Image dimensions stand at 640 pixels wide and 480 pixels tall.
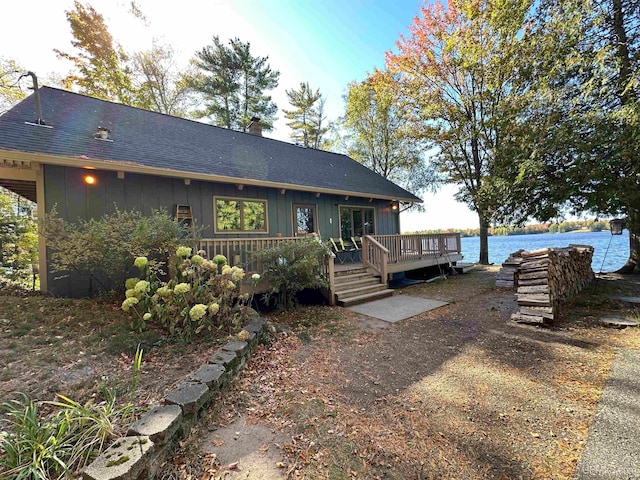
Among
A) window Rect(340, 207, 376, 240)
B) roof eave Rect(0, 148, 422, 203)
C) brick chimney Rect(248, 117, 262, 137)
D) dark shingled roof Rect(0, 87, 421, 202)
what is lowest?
A: window Rect(340, 207, 376, 240)

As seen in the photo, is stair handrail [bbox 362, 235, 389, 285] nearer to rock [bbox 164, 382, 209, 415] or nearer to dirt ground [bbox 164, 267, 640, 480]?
dirt ground [bbox 164, 267, 640, 480]

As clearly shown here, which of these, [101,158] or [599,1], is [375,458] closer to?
[101,158]

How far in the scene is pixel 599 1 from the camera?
7.15 meters

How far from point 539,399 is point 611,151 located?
7256mm

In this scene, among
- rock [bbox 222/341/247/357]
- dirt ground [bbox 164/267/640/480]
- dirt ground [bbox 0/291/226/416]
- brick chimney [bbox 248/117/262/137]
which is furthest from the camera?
brick chimney [bbox 248/117/262/137]

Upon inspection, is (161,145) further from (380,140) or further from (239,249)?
(380,140)

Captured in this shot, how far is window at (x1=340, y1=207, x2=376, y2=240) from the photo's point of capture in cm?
1061

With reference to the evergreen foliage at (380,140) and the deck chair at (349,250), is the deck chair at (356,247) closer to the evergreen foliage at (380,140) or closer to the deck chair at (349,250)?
the deck chair at (349,250)

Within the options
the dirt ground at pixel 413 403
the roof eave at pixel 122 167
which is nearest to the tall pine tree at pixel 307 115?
the roof eave at pixel 122 167

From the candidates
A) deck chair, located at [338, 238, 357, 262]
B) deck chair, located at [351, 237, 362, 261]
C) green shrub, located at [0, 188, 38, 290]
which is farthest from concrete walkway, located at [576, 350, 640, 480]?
green shrub, located at [0, 188, 38, 290]

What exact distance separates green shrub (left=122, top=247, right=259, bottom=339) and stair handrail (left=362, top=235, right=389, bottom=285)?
466cm

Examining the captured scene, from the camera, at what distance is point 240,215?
8.01 metres

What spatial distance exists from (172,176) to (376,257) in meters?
5.70

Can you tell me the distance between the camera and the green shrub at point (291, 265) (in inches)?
226
